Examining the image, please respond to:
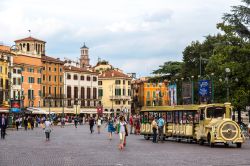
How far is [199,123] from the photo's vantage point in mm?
40500

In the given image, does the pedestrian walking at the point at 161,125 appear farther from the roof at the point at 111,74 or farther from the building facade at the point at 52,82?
the roof at the point at 111,74

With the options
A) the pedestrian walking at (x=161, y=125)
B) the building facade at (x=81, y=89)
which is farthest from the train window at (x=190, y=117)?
the building facade at (x=81, y=89)

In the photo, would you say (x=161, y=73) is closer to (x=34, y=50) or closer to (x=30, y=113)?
(x=30, y=113)

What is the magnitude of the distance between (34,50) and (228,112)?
11286cm

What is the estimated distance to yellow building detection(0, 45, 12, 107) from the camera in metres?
124

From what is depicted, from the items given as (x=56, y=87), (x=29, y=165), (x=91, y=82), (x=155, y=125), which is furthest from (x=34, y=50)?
(x=29, y=165)

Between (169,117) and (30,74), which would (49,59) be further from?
(169,117)

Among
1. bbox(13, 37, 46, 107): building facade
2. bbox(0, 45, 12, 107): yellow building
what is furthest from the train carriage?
bbox(13, 37, 46, 107): building facade

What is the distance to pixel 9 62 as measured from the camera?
426ft

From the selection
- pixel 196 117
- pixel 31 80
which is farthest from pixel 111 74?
pixel 196 117

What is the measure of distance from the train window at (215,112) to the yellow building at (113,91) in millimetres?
148968

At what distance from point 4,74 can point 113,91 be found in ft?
225

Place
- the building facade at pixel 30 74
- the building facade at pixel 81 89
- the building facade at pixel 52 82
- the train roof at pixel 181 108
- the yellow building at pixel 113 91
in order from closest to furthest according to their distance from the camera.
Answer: the train roof at pixel 181 108 → the building facade at pixel 30 74 → the building facade at pixel 52 82 → the building facade at pixel 81 89 → the yellow building at pixel 113 91

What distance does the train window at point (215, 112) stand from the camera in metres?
39.4
